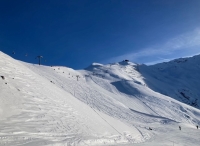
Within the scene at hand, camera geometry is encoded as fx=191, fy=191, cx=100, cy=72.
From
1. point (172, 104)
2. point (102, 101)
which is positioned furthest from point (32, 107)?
point (172, 104)

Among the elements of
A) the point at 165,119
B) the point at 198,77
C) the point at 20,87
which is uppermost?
the point at 198,77

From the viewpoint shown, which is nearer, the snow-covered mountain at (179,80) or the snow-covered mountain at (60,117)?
the snow-covered mountain at (60,117)

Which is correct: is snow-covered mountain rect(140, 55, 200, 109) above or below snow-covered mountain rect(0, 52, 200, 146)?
above

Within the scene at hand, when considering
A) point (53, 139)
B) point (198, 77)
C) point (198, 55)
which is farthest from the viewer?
point (198, 55)

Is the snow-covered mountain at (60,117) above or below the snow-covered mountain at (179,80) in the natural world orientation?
below

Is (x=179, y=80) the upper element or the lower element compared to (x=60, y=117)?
upper

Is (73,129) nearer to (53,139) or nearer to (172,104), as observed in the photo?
(53,139)

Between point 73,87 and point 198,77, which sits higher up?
point 198,77

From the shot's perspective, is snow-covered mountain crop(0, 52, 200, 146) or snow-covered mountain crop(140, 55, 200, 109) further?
snow-covered mountain crop(140, 55, 200, 109)

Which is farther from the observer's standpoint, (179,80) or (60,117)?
(179,80)

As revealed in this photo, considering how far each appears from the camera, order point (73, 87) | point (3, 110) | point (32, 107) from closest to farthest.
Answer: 1. point (3, 110)
2. point (32, 107)
3. point (73, 87)

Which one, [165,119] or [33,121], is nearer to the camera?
[33,121]

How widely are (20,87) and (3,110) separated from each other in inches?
200

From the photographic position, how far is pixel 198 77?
114m
